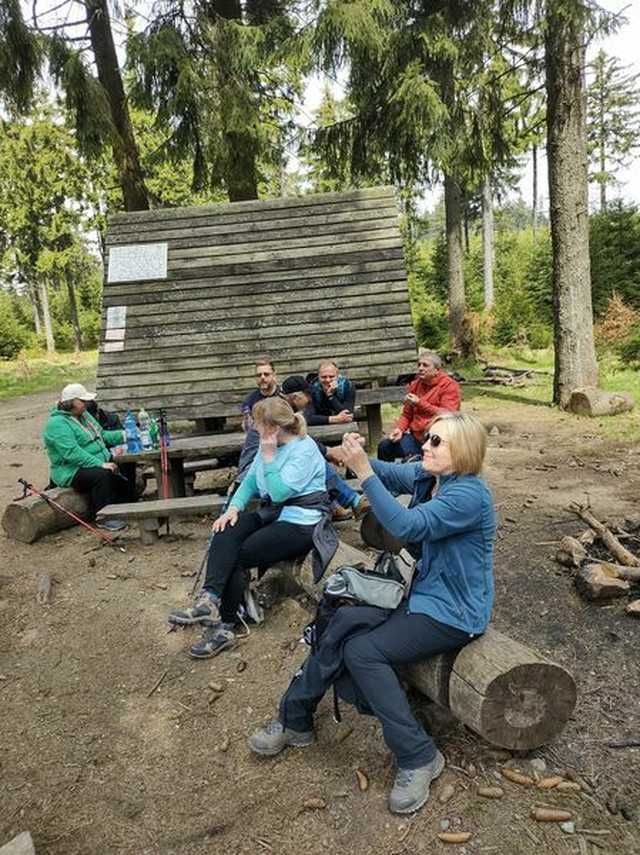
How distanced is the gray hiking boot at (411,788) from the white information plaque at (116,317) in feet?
24.7

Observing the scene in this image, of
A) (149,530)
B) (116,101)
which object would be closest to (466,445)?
(149,530)

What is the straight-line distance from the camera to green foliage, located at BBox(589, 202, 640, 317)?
2119 cm

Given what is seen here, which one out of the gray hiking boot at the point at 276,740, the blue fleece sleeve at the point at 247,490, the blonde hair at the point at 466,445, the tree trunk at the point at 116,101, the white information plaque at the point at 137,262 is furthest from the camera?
the tree trunk at the point at 116,101

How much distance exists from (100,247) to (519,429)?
97.4 ft

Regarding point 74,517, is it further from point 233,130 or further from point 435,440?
point 233,130

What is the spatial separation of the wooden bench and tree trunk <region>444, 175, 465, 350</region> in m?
16.4

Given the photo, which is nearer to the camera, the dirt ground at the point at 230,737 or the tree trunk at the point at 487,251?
the dirt ground at the point at 230,737

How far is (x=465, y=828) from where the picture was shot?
2559mm

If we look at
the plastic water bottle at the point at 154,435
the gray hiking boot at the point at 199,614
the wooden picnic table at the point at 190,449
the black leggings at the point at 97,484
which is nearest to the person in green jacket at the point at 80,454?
the black leggings at the point at 97,484

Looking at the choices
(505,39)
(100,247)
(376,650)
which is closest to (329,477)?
(376,650)

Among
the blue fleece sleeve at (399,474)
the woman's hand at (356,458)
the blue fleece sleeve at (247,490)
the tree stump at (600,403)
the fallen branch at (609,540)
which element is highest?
the woman's hand at (356,458)

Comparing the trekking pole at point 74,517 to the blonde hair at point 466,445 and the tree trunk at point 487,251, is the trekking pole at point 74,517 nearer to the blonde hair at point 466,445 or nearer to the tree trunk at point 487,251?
the blonde hair at point 466,445

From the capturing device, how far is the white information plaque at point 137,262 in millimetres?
9297

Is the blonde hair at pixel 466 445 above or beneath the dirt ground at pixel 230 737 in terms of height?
above
